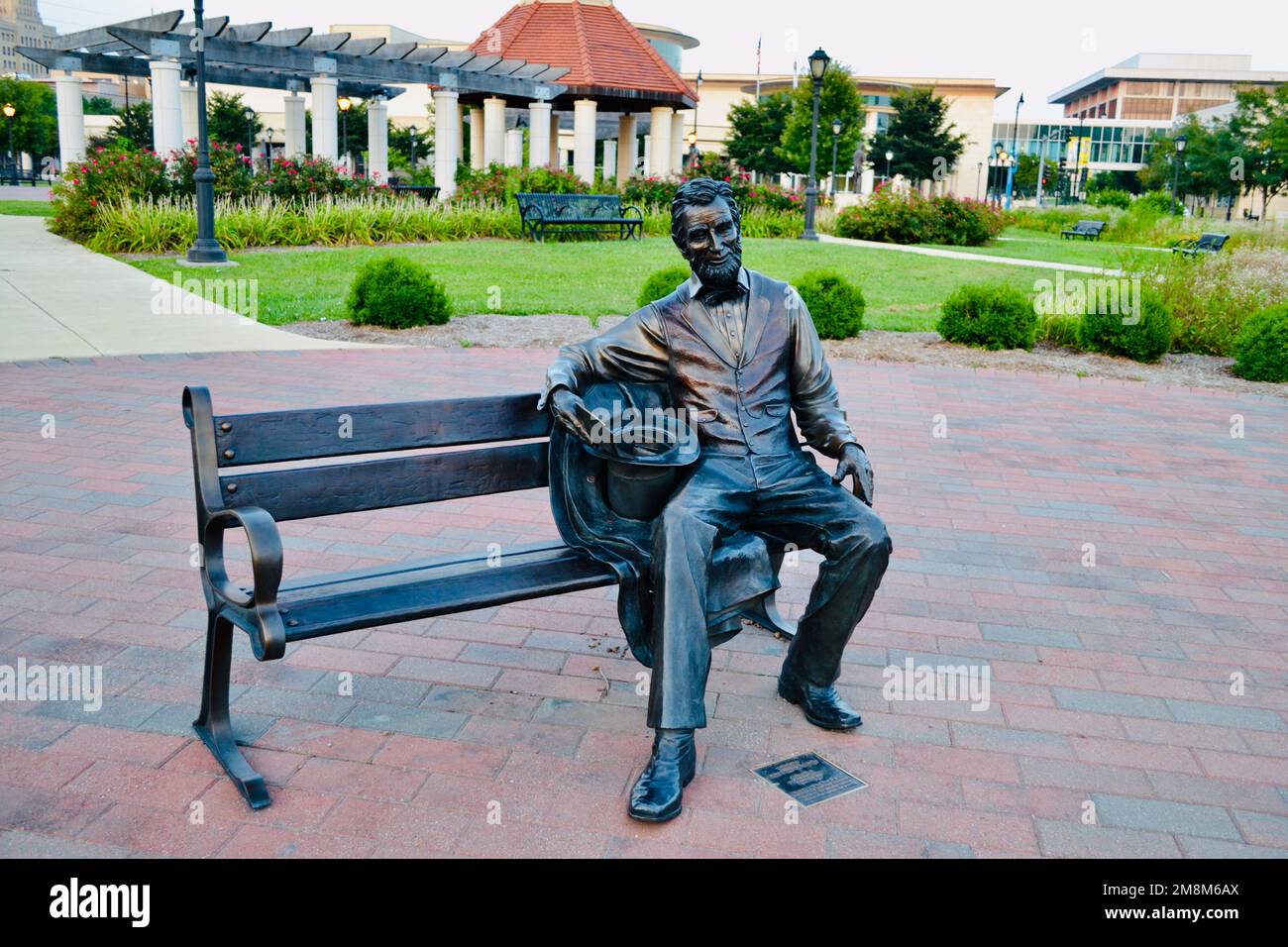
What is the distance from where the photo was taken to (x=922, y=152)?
56125 millimetres

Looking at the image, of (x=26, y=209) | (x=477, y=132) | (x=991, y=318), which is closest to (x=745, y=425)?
(x=991, y=318)

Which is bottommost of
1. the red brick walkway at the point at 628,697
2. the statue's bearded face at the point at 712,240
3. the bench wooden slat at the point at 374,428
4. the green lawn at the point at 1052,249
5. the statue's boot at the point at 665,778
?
the red brick walkway at the point at 628,697

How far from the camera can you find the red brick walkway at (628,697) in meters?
3.03

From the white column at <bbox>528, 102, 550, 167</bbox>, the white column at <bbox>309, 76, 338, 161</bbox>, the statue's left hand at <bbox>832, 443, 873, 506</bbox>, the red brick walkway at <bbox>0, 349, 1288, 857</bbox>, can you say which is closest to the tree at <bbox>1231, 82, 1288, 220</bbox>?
the white column at <bbox>528, 102, 550, 167</bbox>

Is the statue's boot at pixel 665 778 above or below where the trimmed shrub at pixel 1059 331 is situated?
below

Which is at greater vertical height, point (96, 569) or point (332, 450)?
point (332, 450)

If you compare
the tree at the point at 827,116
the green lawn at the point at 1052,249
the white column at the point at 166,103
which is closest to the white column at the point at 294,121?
the white column at the point at 166,103

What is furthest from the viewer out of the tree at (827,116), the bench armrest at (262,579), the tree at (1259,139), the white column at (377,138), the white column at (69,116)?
the tree at (827,116)

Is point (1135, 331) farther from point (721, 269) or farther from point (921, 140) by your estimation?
point (921, 140)

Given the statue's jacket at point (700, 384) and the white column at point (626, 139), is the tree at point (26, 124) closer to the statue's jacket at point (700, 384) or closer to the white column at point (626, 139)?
the white column at point (626, 139)

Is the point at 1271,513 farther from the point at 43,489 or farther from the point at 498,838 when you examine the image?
the point at 43,489

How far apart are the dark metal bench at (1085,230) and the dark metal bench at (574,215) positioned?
617 inches

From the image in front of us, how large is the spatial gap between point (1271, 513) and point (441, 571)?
5.13 metres

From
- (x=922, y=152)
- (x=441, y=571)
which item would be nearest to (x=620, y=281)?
(x=441, y=571)
